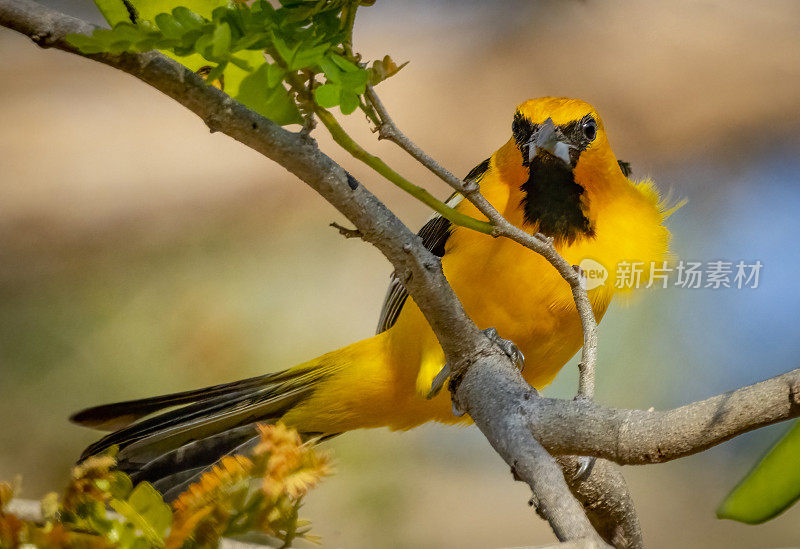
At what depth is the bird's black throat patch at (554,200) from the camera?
114 centimetres

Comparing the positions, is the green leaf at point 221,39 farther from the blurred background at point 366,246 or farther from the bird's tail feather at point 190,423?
the blurred background at point 366,246

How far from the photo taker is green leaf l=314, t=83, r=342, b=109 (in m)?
0.61

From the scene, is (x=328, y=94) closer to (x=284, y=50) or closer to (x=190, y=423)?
(x=284, y=50)

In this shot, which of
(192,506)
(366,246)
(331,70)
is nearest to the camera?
(192,506)

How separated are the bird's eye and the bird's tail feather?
0.54 metres

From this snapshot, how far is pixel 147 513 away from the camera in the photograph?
0.50 metres

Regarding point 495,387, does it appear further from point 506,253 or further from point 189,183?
point 189,183

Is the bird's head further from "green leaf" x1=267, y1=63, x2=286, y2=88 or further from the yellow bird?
"green leaf" x1=267, y1=63, x2=286, y2=88

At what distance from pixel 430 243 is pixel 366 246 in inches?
46.6

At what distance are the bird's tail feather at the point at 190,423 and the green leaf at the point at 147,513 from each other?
20.3 inches

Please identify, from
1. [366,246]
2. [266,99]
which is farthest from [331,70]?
[366,246]

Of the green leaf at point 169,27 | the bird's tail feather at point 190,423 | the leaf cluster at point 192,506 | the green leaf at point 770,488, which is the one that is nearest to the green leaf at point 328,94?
the green leaf at point 169,27

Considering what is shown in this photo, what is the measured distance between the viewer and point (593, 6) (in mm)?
2412

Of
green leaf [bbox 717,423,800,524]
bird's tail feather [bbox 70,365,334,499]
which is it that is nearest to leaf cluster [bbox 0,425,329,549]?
green leaf [bbox 717,423,800,524]
